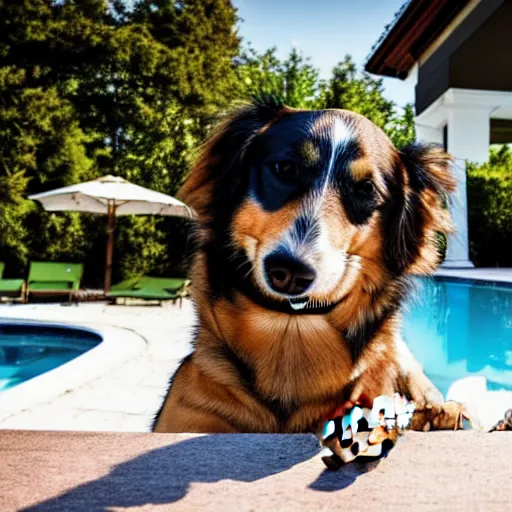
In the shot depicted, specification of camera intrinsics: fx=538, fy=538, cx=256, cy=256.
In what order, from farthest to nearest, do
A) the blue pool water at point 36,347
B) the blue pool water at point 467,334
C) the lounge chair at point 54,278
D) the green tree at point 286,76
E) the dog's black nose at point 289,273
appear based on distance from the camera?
the lounge chair at point 54,278 → the blue pool water at point 36,347 → the blue pool water at point 467,334 → the green tree at point 286,76 → the dog's black nose at point 289,273

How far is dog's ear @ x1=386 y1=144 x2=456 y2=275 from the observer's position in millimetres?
1204

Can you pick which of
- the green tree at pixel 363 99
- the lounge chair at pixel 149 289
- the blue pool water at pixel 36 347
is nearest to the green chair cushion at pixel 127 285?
the lounge chair at pixel 149 289

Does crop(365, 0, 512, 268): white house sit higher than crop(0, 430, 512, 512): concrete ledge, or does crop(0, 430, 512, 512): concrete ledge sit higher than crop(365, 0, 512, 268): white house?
crop(365, 0, 512, 268): white house

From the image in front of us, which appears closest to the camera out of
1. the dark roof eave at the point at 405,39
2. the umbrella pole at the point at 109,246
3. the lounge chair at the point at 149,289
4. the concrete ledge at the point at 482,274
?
the dark roof eave at the point at 405,39

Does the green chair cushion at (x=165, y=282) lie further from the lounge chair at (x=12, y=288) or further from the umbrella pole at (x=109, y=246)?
the lounge chair at (x=12, y=288)

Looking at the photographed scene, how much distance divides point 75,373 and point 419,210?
2475 millimetres

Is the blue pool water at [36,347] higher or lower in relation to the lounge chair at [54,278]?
lower

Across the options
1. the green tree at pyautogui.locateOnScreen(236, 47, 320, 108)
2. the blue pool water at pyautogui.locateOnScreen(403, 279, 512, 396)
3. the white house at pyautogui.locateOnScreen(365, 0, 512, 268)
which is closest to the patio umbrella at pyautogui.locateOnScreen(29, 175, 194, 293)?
the white house at pyautogui.locateOnScreen(365, 0, 512, 268)

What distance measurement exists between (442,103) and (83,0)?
13.7 ft

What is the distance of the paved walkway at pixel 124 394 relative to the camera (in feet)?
7.99

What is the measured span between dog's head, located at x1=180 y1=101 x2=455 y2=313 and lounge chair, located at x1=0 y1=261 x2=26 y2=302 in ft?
20.3

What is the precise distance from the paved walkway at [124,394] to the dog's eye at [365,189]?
53cm

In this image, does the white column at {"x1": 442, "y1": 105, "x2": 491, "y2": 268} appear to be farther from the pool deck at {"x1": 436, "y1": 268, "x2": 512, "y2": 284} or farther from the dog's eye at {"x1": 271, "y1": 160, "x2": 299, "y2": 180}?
the dog's eye at {"x1": 271, "y1": 160, "x2": 299, "y2": 180}

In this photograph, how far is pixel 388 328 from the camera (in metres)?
1.20
